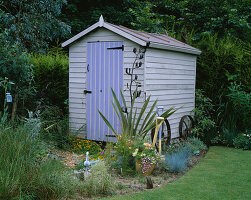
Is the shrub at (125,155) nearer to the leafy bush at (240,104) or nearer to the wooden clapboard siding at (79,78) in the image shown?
the wooden clapboard siding at (79,78)

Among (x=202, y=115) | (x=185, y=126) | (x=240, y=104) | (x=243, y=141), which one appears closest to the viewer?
(x=243, y=141)

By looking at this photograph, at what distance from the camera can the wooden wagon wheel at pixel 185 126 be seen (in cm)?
764

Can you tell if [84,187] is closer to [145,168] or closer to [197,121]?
[145,168]

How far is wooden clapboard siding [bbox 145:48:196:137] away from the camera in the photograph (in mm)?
6609

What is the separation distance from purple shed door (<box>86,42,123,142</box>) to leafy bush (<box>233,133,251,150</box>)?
304 centimetres

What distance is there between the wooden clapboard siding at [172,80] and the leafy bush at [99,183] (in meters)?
2.51

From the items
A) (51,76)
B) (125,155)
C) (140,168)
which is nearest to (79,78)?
(51,76)

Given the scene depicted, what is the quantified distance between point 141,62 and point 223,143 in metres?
3.33

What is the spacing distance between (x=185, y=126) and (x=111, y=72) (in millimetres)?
2613

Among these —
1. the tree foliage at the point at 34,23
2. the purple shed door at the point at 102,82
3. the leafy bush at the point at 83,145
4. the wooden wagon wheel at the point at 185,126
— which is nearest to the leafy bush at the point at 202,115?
the wooden wagon wheel at the point at 185,126

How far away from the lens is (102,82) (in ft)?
23.0

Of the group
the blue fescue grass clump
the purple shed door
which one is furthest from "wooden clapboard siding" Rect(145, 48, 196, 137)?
the blue fescue grass clump

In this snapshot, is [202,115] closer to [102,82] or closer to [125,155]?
[102,82]

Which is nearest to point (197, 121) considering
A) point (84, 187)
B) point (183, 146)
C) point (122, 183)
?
point (183, 146)
